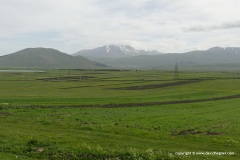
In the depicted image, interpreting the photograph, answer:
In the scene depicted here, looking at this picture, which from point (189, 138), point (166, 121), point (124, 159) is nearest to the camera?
point (124, 159)

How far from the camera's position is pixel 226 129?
37312 millimetres

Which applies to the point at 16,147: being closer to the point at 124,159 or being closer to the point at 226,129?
the point at 124,159

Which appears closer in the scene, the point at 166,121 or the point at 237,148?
the point at 237,148

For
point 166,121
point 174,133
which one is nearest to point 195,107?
point 166,121

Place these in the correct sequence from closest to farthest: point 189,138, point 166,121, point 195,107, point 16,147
Result: point 16,147 < point 189,138 < point 166,121 < point 195,107

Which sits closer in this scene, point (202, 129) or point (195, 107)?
point (202, 129)

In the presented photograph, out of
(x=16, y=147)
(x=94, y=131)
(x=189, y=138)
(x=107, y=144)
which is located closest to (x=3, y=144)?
(x=16, y=147)

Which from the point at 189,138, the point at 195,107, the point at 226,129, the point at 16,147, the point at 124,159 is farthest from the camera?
the point at 195,107

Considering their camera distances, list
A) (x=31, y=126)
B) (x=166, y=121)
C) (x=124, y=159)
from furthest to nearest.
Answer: (x=166, y=121), (x=31, y=126), (x=124, y=159)

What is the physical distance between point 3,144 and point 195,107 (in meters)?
44.0

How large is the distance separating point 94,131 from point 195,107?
33.0 metres

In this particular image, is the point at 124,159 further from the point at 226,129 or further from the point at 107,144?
the point at 226,129

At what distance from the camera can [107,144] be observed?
2592cm

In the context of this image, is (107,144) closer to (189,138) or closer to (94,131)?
(94,131)
